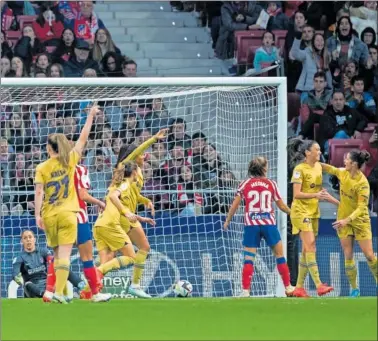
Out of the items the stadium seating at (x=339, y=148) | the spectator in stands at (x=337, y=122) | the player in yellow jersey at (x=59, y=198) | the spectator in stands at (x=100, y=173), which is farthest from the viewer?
the spectator in stands at (x=337, y=122)

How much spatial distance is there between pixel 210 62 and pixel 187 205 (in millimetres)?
4997

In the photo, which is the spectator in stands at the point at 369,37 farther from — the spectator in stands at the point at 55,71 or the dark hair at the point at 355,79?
the spectator in stands at the point at 55,71

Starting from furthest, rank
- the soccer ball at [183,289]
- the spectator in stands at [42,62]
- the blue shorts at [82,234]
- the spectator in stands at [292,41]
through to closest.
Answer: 1. the spectator in stands at [292,41]
2. the spectator in stands at [42,62]
3. the soccer ball at [183,289]
4. the blue shorts at [82,234]

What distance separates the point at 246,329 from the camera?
10.2 m

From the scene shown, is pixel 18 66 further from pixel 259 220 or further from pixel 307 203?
pixel 259 220

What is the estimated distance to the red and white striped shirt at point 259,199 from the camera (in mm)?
14906

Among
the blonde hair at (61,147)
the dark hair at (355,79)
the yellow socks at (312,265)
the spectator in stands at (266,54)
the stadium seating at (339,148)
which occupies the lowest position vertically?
the yellow socks at (312,265)

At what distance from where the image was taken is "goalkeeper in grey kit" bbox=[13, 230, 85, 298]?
1574cm

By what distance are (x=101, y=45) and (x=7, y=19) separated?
167cm

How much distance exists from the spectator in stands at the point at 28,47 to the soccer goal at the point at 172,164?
2.60 meters

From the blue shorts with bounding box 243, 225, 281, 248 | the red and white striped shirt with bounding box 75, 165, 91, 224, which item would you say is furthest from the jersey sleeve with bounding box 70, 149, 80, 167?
the blue shorts with bounding box 243, 225, 281, 248

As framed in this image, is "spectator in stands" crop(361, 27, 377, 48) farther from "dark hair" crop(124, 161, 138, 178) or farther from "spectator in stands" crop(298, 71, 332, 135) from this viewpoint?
"dark hair" crop(124, 161, 138, 178)

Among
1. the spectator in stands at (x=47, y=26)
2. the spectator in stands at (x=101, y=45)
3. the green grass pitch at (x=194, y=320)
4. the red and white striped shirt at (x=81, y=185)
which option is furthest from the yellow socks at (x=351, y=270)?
the spectator in stands at (x=47, y=26)

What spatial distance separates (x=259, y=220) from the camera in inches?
587
